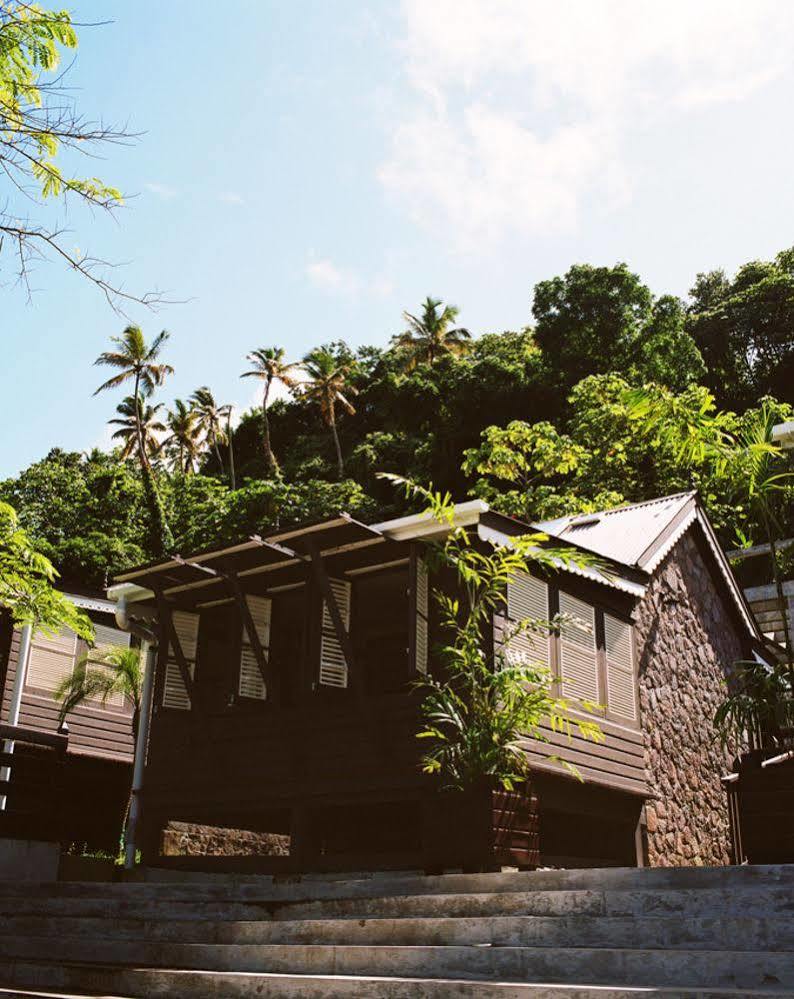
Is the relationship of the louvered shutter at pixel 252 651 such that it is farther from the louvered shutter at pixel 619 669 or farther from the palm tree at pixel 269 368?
the palm tree at pixel 269 368

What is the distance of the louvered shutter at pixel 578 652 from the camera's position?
12555mm

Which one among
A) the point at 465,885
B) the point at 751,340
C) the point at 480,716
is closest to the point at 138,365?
the point at 751,340

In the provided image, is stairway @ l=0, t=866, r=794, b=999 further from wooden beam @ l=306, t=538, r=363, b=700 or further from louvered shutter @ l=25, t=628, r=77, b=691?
louvered shutter @ l=25, t=628, r=77, b=691

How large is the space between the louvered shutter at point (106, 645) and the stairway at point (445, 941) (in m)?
11.3

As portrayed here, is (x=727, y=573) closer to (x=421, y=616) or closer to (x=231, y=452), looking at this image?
(x=421, y=616)

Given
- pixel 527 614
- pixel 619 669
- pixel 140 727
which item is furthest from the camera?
pixel 140 727

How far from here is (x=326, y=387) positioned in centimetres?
5062

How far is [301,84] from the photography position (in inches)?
288

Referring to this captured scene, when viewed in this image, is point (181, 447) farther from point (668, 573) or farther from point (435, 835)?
point (435, 835)

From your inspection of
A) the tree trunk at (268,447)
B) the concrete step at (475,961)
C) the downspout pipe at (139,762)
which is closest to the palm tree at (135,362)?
the tree trunk at (268,447)

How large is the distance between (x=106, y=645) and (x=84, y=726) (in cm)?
154

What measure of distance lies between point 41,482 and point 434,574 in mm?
32924

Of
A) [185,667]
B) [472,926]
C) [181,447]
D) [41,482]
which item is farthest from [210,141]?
[181,447]

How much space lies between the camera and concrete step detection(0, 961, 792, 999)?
4102mm
